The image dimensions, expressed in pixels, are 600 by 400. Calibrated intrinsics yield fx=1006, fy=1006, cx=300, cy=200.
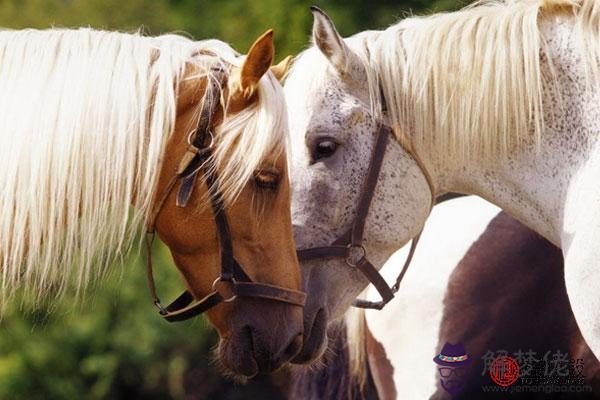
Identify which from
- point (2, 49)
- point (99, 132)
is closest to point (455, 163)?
point (99, 132)

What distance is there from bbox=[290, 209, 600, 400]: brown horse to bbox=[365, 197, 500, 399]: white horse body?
2 cm

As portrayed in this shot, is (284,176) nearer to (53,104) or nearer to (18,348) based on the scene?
(53,104)

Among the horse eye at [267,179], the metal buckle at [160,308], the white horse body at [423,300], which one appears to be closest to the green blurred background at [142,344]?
the white horse body at [423,300]

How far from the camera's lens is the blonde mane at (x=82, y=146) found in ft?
8.72

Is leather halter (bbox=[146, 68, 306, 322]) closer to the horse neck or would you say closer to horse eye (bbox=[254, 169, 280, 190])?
horse eye (bbox=[254, 169, 280, 190])

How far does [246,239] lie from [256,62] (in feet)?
1.64

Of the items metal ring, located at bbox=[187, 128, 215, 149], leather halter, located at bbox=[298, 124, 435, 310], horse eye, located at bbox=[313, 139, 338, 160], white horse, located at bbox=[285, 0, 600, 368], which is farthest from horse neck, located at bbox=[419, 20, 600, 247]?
metal ring, located at bbox=[187, 128, 215, 149]

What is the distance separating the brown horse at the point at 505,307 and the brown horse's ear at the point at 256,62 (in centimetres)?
167

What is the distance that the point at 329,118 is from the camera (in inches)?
136

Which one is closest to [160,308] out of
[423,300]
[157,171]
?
[157,171]

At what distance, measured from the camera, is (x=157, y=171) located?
9.05 ft

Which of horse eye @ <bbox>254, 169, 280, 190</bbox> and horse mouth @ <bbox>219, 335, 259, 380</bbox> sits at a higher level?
horse eye @ <bbox>254, 169, 280, 190</bbox>

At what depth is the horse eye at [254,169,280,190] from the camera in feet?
9.37

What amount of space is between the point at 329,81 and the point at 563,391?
156cm
